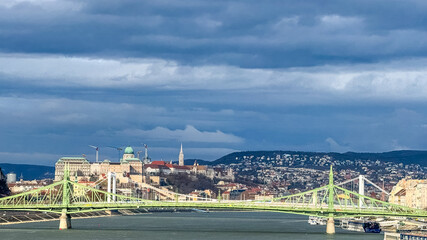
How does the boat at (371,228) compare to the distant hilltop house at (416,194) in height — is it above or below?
below

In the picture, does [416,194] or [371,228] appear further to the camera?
[416,194]

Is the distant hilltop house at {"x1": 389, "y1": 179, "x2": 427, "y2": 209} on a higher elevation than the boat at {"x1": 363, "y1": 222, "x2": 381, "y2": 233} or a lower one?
higher

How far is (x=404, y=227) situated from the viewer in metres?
133

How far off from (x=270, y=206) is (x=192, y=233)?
1087 centimetres

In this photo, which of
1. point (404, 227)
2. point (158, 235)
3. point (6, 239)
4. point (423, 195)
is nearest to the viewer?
point (6, 239)

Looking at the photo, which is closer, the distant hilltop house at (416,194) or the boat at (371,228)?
the boat at (371,228)

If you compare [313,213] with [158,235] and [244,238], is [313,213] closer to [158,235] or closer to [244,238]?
[244,238]

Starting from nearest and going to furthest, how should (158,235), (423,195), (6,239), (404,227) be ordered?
(6,239) → (158,235) → (404,227) → (423,195)

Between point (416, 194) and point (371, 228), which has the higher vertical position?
point (416, 194)

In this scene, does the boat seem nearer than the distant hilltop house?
Yes

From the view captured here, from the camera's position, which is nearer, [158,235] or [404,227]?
[158,235]

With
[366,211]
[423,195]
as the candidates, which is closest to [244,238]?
[366,211]

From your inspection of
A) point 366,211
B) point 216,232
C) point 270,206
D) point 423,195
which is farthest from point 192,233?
point 423,195

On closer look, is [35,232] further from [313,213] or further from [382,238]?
[382,238]
